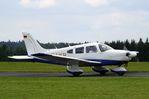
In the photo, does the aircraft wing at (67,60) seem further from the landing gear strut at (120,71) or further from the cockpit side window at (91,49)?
the landing gear strut at (120,71)

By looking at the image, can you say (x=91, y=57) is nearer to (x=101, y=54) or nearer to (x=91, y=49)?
(x=91, y=49)

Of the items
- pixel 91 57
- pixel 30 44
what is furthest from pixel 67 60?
pixel 30 44

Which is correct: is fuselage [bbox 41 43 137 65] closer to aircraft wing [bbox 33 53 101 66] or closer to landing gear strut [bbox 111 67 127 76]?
aircraft wing [bbox 33 53 101 66]

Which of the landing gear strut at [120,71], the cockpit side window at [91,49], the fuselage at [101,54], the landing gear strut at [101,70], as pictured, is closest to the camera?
the landing gear strut at [120,71]

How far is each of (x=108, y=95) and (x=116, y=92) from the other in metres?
1.14

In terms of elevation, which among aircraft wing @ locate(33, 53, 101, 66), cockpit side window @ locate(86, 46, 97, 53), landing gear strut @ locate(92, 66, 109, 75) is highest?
cockpit side window @ locate(86, 46, 97, 53)

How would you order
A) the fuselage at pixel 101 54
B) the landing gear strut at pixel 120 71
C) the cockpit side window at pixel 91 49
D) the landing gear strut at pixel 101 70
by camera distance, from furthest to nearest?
the landing gear strut at pixel 101 70 → the cockpit side window at pixel 91 49 → the fuselage at pixel 101 54 → the landing gear strut at pixel 120 71

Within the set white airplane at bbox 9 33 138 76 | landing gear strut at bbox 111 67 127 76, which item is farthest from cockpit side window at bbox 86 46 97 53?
landing gear strut at bbox 111 67 127 76

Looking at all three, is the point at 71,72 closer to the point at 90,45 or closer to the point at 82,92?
the point at 90,45

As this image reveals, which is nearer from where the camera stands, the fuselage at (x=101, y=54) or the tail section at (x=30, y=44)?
the fuselage at (x=101, y=54)

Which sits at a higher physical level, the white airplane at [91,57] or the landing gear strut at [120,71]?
the white airplane at [91,57]

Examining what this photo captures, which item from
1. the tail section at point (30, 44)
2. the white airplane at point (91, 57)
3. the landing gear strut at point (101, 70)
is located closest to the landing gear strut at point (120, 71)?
the white airplane at point (91, 57)

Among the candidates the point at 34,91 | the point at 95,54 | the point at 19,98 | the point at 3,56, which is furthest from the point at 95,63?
the point at 3,56

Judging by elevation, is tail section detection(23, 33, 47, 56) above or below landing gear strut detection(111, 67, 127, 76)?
above
